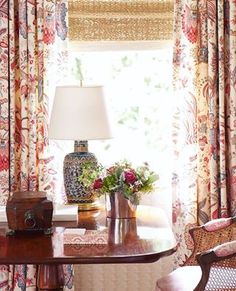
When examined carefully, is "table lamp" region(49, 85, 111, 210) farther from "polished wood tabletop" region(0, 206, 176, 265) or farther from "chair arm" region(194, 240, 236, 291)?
"chair arm" region(194, 240, 236, 291)

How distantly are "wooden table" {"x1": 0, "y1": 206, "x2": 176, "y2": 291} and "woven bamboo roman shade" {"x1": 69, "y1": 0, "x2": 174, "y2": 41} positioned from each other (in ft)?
4.01

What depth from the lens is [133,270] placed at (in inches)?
158

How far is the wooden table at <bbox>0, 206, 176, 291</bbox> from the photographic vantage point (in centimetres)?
248

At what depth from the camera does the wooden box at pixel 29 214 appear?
2.82 m

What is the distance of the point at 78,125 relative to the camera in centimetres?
334

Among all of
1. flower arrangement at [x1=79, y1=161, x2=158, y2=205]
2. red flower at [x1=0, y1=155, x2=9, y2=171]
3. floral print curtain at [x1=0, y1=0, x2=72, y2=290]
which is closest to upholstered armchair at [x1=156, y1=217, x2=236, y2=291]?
flower arrangement at [x1=79, y1=161, x2=158, y2=205]

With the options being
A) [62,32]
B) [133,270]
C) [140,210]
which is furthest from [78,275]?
[62,32]

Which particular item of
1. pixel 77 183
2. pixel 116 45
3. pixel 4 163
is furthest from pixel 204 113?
pixel 4 163

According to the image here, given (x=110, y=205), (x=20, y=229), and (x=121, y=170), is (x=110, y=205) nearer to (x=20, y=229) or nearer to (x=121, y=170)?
(x=121, y=170)

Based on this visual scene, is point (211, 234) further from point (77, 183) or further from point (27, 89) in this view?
point (27, 89)

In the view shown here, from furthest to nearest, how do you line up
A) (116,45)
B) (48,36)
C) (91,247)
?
(116,45) → (48,36) → (91,247)

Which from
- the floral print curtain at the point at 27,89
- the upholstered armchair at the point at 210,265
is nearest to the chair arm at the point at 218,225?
the upholstered armchair at the point at 210,265

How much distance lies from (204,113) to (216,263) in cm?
129

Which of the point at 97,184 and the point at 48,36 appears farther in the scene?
the point at 48,36
